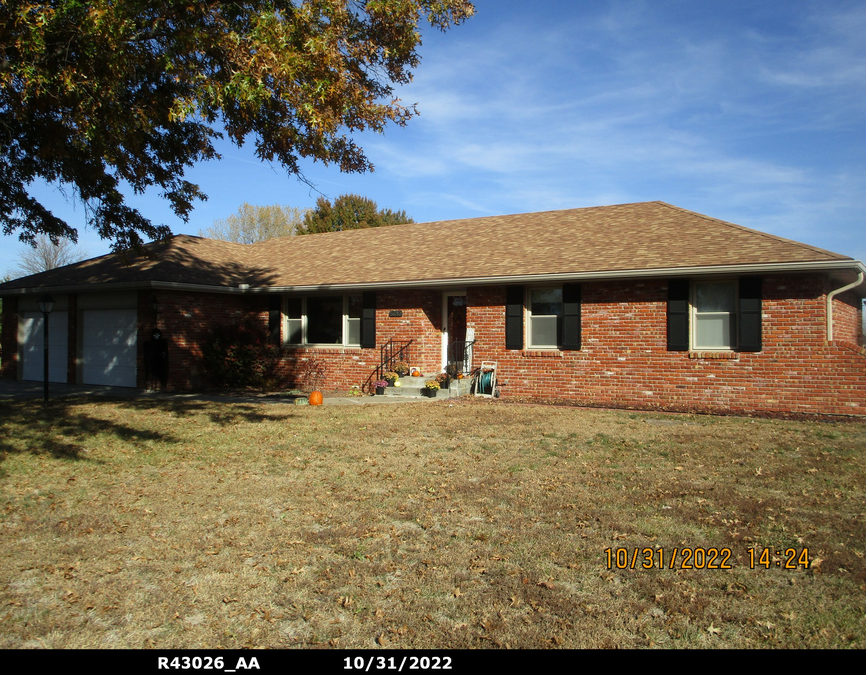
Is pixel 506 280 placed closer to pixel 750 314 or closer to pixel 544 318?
pixel 544 318

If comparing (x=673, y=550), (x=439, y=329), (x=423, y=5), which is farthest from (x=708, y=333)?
(x=673, y=550)

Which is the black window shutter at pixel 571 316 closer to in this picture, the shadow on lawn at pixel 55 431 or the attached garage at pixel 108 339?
the shadow on lawn at pixel 55 431

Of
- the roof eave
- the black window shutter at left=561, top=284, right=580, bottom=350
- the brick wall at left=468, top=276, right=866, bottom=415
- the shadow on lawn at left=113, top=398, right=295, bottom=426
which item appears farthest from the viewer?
the black window shutter at left=561, top=284, right=580, bottom=350

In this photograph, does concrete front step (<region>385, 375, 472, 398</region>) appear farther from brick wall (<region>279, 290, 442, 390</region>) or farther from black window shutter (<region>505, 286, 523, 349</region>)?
black window shutter (<region>505, 286, 523, 349</region>)

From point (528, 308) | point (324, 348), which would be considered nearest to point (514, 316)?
point (528, 308)

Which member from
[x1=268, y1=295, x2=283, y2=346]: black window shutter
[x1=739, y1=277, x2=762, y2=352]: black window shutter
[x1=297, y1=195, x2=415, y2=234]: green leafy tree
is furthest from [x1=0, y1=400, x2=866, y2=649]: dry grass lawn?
[x1=297, y1=195, x2=415, y2=234]: green leafy tree

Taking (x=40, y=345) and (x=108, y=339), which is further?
(x=40, y=345)

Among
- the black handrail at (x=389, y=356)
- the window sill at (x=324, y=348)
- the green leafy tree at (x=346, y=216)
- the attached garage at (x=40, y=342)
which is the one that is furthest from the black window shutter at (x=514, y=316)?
the green leafy tree at (x=346, y=216)

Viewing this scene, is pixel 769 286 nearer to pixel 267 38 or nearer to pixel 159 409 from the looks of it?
pixel 267 38

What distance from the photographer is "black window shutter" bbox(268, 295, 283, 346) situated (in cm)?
1698

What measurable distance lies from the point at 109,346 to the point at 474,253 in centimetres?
982

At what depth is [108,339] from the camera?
16.3 m

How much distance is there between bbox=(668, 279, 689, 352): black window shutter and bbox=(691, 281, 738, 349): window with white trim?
0.24 m
